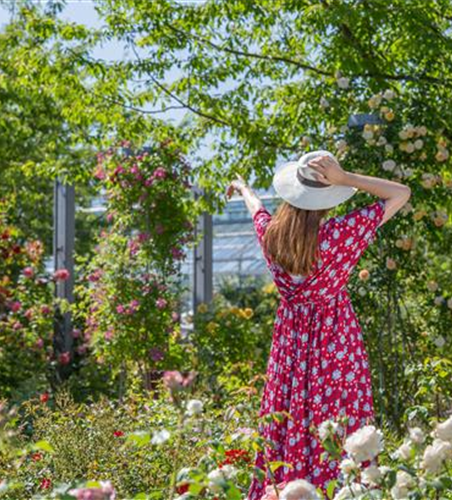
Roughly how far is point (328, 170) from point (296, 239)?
9.4 inches

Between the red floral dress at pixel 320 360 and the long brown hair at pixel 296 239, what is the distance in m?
0.04

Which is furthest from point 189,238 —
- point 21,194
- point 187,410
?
point 187,410

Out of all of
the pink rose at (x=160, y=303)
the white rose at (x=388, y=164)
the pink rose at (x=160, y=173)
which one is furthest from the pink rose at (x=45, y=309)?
the white rose at (x=388, y=164)

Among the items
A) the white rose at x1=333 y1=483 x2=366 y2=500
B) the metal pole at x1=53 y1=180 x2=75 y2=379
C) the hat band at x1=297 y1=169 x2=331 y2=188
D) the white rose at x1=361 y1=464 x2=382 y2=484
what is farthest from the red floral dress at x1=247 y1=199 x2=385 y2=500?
the metal pole at x1=53 y1=180 x2=75 y2=379

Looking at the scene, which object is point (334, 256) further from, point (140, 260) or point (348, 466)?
point (140, 260)

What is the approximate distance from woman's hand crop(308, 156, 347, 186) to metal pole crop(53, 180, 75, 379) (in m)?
5.23

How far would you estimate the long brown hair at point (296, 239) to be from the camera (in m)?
3.11

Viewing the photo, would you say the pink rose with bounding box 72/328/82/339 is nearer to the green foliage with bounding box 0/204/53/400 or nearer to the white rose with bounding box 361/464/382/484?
the green foliage with bounding box 0/204/53/400

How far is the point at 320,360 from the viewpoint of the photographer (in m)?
3.22

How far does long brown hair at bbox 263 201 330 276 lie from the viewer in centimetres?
311

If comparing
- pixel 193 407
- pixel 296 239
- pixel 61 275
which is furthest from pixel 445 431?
pixel 61 275

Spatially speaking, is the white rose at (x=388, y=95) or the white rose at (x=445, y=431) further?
the white rose at (x=388, y=95)

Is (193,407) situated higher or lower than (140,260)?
higher

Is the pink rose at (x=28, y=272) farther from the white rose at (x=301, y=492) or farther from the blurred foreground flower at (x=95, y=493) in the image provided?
the white rose at (x=301, y=492)
